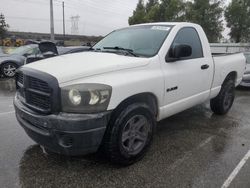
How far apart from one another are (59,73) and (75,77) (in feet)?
0.62

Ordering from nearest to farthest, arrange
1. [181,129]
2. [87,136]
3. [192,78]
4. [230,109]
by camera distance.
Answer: [87,136], [192,78], [181,129], [230,109]

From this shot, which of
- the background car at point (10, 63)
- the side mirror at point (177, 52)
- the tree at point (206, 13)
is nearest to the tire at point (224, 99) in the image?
the side mirror at point (177, 52)

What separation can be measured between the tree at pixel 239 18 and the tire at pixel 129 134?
27235mm

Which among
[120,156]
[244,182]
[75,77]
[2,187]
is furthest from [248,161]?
[2,187]

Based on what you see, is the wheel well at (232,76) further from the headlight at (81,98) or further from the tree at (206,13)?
the tree at (206,13)

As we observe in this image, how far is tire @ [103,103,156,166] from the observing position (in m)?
3.17

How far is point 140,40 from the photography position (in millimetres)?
4215

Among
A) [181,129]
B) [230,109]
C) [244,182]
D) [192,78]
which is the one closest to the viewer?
[244,182]

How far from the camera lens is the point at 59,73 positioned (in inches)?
118

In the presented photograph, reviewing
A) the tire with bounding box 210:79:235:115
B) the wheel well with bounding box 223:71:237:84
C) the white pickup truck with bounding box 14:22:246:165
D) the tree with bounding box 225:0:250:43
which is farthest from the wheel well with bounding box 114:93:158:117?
the tree with bounding box 225:0:250:43

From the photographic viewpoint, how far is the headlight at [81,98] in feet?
9.44

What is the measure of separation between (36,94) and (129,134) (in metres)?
1.24

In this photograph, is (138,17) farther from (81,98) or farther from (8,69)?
(81,98)

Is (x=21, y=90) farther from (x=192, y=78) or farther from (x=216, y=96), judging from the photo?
(x=216, y=96)
